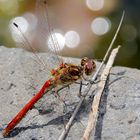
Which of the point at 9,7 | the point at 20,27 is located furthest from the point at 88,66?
the point at 9,7

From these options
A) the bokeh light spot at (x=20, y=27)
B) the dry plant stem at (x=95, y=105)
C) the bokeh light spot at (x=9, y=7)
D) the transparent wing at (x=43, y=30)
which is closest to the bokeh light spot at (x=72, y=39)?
the transparent wing at (x=43, y=30)

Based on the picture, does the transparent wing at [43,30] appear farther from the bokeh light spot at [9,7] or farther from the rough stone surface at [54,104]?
the rough stone surface at [54,104]

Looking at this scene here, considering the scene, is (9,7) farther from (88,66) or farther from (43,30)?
(88,66)

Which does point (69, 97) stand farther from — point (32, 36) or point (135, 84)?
point (32, 36)

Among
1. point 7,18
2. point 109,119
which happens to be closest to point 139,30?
point 7,18

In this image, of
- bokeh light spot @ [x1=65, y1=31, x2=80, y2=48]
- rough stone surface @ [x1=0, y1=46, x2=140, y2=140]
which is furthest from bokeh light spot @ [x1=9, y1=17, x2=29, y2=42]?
rough stone surface @ [x1=0, y1=46, x2=140, y2=140]

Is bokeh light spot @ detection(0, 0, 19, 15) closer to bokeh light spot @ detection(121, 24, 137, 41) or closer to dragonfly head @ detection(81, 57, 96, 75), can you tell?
bokeh light spot @ detection(121, 24, 137, 41)
